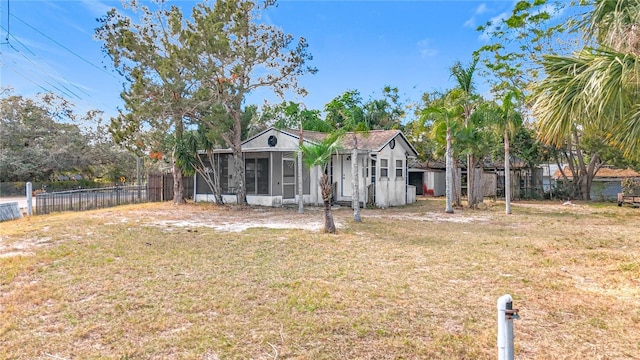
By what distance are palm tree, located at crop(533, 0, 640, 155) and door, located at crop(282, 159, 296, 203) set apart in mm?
11551

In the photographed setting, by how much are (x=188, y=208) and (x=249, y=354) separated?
13.1 m

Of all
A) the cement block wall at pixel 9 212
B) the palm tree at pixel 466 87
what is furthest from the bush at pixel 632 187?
the cement block wall at pixel 9 212

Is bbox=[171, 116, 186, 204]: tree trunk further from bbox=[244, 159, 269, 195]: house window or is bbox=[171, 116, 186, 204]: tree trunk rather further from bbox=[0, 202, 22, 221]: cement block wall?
bbox=[0, 202, 22, 221]: cement block wall

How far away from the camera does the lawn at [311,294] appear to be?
3.32m

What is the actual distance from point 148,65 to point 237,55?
353cm

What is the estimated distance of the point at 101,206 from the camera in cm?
1584

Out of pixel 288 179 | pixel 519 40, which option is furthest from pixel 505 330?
pixel 519 40

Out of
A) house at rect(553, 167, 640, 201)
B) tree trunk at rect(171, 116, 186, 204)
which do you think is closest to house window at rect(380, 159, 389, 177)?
tree trunk at rect(171, 116, 186, 204)

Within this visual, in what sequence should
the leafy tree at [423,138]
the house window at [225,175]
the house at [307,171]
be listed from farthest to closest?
the leafy tree at [423,138], the house window at [225,175], the house at [307,171]

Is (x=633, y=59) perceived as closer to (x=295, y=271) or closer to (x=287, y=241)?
(x=295, y=271)

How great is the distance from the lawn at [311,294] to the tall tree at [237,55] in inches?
288

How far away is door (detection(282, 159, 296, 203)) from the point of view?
640 inches

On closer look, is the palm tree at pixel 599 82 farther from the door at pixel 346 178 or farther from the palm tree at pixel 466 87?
the door at pixel 346 178

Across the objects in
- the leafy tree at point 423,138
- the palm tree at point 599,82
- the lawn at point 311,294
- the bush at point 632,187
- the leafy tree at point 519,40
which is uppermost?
the leafy tree at point 519,40
